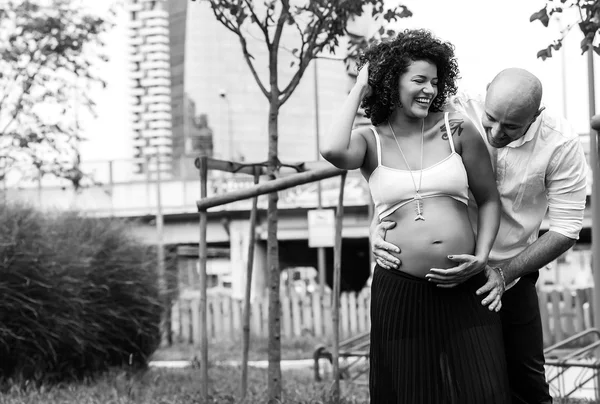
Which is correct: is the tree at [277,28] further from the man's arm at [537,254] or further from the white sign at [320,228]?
the white sign at [320,228]

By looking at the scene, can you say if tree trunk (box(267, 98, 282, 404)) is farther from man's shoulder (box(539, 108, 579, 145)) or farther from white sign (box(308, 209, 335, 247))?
white sign (box(308, 209, 335, 247))

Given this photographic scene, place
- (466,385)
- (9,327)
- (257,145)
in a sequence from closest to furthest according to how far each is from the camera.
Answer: (466,385), (9,327), (257,145)

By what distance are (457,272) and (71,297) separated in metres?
5.52

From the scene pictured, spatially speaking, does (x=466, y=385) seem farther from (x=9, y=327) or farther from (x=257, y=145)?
(x=257, y=145)

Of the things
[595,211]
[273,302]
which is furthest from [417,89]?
[595,211]

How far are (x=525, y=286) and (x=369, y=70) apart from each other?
884 mm

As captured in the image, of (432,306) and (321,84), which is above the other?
(321,84)

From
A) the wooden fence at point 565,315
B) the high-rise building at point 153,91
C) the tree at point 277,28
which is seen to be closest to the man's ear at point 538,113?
the tree at point 277,28

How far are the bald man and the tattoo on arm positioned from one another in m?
Result: 0.07

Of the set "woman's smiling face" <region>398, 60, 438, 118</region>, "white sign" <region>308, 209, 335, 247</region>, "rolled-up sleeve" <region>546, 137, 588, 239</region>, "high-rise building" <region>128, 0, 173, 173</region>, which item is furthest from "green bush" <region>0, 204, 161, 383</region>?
"high-rise building" <region>128, 0, 173, 173</region>

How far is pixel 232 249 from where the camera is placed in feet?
107

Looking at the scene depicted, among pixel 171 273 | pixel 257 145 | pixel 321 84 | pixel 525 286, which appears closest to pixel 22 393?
pixel 171 273

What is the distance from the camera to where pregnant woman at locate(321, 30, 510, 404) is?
10.1 ft

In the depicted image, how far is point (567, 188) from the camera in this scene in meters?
3.18
